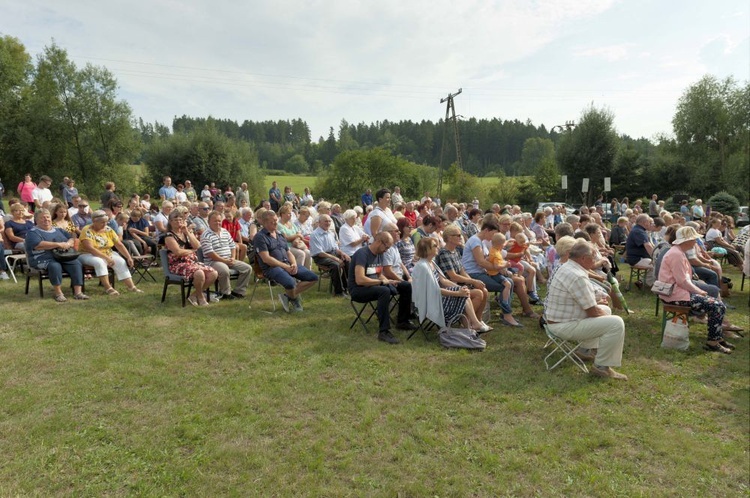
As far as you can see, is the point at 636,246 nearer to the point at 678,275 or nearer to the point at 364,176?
the point at 678,275

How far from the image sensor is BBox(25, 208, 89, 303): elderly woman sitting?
21.8ft

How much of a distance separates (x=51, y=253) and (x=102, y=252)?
26.6 inches

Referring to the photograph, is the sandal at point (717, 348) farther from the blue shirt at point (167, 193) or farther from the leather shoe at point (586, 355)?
the blue shirt at point (167, 193)

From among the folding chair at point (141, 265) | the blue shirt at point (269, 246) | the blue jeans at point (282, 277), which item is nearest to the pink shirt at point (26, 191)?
the folding chair at point (141, 265)

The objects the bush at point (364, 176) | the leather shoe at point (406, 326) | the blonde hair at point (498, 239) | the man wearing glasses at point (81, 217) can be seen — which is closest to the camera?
A: the leather shoe at point (406, 326)

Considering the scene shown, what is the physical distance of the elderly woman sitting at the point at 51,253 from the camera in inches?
261

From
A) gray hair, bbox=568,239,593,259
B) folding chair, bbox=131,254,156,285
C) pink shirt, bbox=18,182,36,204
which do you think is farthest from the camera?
pink shirt, bbox=18,182,36,204

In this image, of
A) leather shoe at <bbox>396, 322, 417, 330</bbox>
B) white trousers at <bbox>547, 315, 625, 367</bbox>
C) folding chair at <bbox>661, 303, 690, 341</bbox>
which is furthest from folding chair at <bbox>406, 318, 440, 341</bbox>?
folding chair at <bbox>661, 303, 690, 341</bbox>

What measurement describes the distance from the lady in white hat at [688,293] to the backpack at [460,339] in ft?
7.94

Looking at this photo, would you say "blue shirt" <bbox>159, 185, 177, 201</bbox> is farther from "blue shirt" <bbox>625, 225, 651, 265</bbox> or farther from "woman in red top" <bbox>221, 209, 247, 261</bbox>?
"blue shirt" <bbox>625, 225, 651, 265</bbox>

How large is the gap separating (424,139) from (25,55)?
6579 cm

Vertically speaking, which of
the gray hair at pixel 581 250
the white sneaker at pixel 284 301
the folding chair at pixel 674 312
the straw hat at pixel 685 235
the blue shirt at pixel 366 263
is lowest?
the white sneaker at pixel 284 301

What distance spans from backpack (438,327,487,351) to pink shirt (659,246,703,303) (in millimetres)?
2418

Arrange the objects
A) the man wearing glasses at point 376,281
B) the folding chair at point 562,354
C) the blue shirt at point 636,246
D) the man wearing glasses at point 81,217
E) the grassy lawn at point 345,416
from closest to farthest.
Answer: the grassy lawn at point 345,416
the folding chair at point 562,354
the man wearing glasses at point 376,281
the blue shirt at point 636,246
the man wearing glasses at point 81,217
